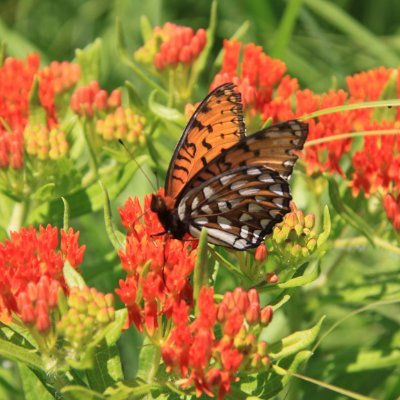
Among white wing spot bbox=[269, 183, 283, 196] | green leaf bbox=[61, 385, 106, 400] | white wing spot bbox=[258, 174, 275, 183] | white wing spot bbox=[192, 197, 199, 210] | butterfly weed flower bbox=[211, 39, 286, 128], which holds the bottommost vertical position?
green leaf bbox=[61, 385, 106, 400]

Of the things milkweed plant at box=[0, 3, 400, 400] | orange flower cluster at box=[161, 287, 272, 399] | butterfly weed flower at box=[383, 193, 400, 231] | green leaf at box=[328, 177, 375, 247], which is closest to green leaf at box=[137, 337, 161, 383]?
milkweed plant at box=[0, 3, 400, 400]

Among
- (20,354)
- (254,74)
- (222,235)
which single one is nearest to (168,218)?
(222,235)

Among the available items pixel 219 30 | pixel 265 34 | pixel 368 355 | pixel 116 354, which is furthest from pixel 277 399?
pixel 219 30

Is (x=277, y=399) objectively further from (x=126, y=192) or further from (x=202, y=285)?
(x=126, y=192)

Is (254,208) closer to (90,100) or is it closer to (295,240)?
(295,240)

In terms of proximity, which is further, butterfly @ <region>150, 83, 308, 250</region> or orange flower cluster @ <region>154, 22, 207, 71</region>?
orange flower cluster @ <region>154, 22, 207, 71</region>

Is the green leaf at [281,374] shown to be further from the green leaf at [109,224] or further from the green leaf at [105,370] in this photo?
the green leaf at [109,224]

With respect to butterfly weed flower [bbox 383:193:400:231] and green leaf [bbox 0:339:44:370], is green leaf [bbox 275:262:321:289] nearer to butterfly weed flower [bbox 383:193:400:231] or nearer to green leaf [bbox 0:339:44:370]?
butterfly weed flower [bbox 383:193:400:231]
